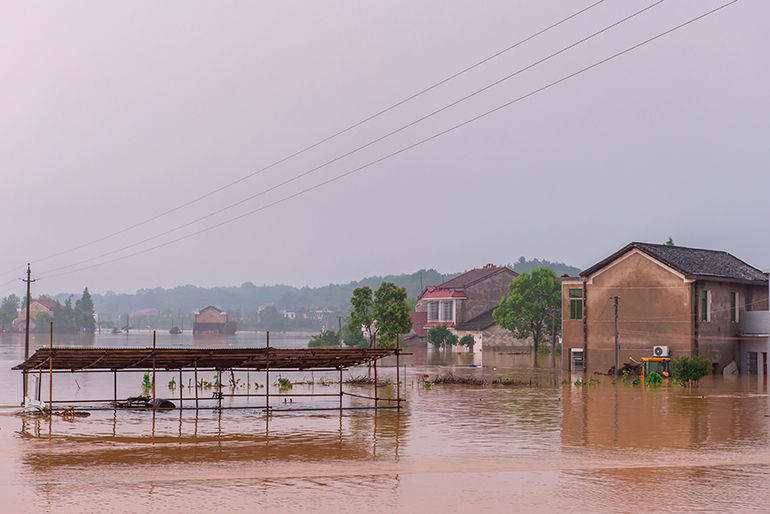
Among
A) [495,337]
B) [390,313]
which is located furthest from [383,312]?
[495,337]

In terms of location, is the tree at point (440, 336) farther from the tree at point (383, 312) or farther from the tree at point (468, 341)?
the tree at point (383, 312)

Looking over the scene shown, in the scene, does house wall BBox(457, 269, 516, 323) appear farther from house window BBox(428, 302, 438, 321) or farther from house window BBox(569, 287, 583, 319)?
house window BBox(569, 287, 583, 319)

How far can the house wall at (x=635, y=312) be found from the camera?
6406 centimetres

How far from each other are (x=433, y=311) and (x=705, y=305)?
65328 millimetres

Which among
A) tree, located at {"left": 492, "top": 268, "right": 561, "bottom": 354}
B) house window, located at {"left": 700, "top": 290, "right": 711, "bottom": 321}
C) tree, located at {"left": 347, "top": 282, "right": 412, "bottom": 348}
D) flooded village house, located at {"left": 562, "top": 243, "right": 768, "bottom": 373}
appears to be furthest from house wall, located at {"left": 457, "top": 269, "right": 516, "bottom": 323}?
house window, located at {"left": 700, "top": 290, "right": 711, "bottom": 321}

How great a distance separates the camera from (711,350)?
65062 millimetres

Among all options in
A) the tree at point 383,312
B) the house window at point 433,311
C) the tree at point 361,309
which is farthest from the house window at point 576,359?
the house window at point 433,311

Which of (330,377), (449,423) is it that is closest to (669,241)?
(330,377)

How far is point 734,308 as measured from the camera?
68000 mm

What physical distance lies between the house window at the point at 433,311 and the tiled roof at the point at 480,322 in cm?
580

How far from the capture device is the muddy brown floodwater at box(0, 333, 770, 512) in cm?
2177

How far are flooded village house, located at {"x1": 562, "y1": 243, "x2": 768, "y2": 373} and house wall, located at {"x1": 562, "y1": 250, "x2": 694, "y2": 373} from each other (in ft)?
0.25

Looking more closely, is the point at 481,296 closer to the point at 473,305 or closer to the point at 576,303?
the point at 473,305

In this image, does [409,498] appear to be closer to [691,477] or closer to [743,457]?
[691,477]
